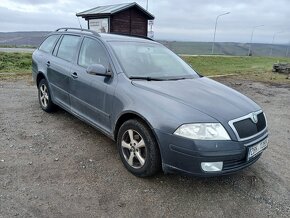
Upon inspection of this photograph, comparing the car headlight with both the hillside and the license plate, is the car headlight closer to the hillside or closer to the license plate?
the license plate

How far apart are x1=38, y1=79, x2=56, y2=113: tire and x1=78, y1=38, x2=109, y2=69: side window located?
1.39 meters

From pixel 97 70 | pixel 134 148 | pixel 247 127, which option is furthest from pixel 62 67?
pixel 247 127

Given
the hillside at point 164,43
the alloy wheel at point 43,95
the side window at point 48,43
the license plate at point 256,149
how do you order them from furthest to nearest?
the hillside at point 164,43 → the alloy wheel at point 43,95 → the side window at point 48,43 → the license plate at point 256,149

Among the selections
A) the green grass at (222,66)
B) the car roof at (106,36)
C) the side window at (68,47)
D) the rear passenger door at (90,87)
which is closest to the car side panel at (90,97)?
the rear passenger door at (90,87)

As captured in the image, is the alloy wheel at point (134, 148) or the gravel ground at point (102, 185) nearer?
the gravel ground at point (102, 185)

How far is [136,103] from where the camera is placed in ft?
11.4

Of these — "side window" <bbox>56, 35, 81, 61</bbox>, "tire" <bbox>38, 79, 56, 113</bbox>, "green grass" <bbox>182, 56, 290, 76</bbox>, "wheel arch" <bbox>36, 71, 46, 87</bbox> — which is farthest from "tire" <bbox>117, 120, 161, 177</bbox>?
"green grass" <bbox>182, 56, 290, 76</bbox>

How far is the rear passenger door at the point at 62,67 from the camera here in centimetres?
487

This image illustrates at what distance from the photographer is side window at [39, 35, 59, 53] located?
569cm

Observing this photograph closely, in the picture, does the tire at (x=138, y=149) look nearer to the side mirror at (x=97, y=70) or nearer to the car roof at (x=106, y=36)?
the side mirror at (x=97, y=70)

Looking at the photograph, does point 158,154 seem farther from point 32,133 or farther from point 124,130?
point 32,133

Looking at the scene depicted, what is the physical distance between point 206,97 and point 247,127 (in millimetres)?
587

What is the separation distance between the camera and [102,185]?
340 cm

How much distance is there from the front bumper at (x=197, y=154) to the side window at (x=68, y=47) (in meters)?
2.49
